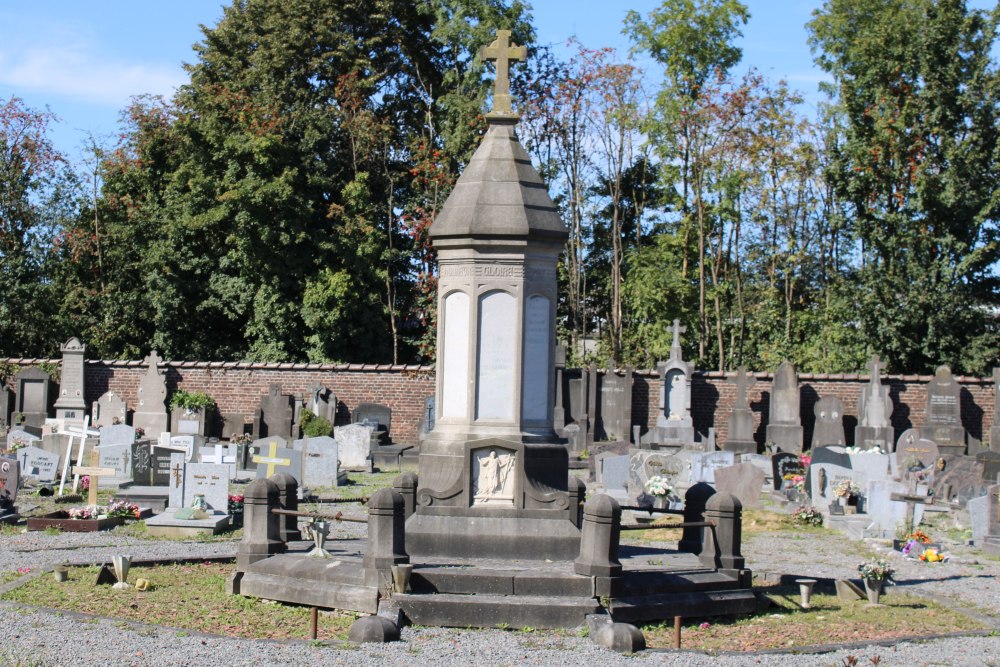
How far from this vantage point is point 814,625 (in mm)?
10312

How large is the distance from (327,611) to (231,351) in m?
26.8

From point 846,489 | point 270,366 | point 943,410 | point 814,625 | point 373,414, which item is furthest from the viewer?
point 270,366

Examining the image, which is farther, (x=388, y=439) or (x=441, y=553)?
(x=388, y=439)

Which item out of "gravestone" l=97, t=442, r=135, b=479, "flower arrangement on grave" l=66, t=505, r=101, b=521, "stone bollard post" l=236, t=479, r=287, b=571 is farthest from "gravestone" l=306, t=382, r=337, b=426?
"stone bollard post" l=236, t=479, r=287, b=571

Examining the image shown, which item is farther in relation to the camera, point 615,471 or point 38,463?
point 38,463

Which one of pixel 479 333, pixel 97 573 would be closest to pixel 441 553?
pixel 479 333

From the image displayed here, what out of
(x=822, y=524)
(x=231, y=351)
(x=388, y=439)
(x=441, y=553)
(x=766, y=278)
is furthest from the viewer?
(x=766, y=278)

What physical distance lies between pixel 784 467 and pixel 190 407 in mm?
15297

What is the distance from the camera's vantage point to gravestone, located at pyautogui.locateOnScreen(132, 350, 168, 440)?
30441mm

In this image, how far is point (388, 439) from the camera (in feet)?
→ 95.8

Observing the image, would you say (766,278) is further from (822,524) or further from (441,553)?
(441,553)

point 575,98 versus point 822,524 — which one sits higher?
point 575,98

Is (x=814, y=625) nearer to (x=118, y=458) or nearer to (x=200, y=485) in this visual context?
(x=200, y=485)

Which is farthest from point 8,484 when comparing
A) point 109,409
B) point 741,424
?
point 741,424
